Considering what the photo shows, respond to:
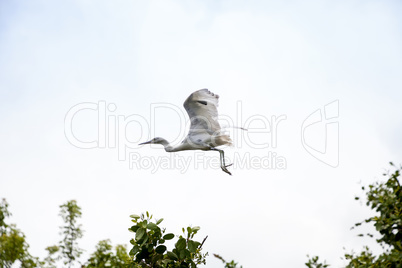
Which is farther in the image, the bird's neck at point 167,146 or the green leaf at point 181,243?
the bird's neck at point 167,146

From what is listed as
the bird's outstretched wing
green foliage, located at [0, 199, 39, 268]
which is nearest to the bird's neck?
the bird's outstretched wing

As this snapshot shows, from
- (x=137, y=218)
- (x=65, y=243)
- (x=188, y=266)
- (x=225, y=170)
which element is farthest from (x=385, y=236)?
(x=65, y=243)

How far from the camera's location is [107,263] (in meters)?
10.0

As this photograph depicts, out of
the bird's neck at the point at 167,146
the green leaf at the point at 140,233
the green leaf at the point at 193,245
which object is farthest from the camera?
the bird's neck at the point at 167,146

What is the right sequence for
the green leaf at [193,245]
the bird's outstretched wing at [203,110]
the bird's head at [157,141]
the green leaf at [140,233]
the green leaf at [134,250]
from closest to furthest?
1. the green leaf at [193,245]
2. the green leaf at [140,233]
3. the green leaf at [134,250]
4. the bird's outstretched wing at [203,110]
5. the bird's head at [157,141]

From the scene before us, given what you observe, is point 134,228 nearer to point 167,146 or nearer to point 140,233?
point 140,233

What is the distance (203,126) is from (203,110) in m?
0.46

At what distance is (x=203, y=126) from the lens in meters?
11.8

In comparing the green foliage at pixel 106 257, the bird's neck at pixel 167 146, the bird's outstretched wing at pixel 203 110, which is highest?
the bird's outstretched wing at pixel 203 110

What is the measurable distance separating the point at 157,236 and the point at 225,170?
18.2ft

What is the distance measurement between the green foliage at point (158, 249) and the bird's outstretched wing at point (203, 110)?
4.81 m

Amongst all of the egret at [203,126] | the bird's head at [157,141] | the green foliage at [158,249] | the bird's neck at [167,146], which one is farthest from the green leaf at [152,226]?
the bird's head at [157,141]

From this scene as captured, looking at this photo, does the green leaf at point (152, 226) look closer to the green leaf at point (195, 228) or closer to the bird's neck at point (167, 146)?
the green leaf at point (195, 228)

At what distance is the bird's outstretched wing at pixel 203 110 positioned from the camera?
11.3 meters
